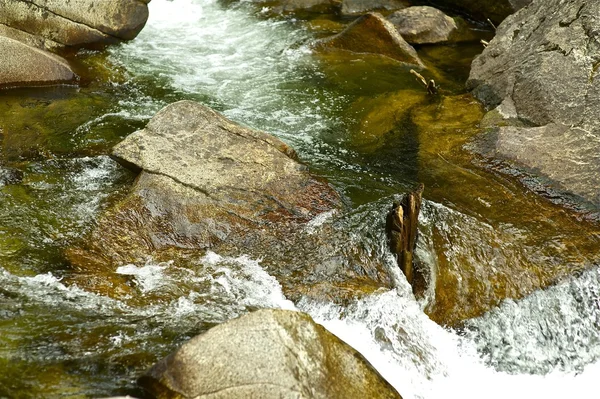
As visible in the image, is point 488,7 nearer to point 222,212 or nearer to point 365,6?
point 365,6

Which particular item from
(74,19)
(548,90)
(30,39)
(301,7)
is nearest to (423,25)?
(301,7)

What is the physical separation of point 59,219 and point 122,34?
5.54m

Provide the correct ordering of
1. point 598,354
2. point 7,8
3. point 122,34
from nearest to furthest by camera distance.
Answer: point 598,354 → point 7,8 → point 122,34

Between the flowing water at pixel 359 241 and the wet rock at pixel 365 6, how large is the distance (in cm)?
485

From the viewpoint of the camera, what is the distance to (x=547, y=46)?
26.6 feet

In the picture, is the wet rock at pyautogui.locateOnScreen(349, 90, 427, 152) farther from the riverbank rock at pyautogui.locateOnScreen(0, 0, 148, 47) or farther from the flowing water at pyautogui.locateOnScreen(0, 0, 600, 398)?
the riverbank rock at pyautogui.locateOnScreen(0, 0, 148, 47)

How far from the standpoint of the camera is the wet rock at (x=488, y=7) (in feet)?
39.4

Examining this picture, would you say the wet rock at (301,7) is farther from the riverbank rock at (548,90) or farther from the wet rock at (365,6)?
the riverbank rock at (548,90)

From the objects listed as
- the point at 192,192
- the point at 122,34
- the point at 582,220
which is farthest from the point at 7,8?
the point at 582,220

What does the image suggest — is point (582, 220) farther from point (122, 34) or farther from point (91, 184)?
point (122, 34)

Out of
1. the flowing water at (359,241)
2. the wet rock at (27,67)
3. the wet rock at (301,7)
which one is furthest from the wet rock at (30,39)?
the wet rock at (301,7)

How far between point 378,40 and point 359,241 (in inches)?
219

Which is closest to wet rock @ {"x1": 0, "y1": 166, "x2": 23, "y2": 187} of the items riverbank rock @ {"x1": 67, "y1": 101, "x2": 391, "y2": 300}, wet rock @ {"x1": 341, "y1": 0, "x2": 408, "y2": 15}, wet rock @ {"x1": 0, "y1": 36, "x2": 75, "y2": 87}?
riverbank rock @ {"x1": 67, "y1": 101, "x2": 391, "y2": 300}

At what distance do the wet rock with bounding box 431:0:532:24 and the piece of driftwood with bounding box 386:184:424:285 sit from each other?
301 inches
